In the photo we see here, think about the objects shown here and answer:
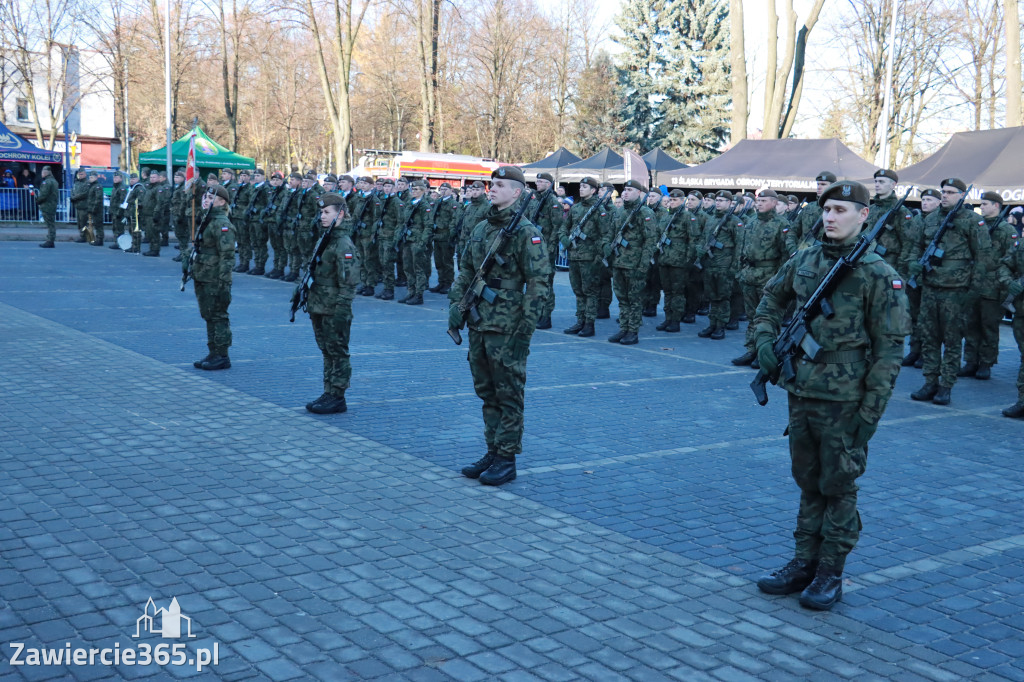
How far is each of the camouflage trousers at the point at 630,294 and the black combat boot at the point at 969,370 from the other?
4.15 m

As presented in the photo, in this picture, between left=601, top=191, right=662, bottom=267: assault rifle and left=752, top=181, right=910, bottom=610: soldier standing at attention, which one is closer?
left=752, top=181, right=910, bottom=610: soldier standing at attention

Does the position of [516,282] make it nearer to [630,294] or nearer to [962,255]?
[962,255]

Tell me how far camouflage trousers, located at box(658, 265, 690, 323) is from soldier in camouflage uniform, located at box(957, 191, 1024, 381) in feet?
14.5

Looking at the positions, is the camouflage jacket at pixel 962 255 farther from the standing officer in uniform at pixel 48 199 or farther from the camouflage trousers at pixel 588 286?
the standing officer in uniform at pixel 48 199

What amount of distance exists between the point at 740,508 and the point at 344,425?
3.46 m

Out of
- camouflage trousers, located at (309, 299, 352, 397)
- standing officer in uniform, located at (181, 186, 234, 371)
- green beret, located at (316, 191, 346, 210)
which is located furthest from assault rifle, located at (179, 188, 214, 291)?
camouflage trousers, located at (309, 299, 352, 397)

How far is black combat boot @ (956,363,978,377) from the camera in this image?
39.1 feet

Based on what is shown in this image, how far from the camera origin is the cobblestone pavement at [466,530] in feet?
14.1

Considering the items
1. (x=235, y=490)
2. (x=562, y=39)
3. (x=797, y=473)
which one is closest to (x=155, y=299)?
(x=235, y=490)

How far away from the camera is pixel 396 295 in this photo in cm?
1900

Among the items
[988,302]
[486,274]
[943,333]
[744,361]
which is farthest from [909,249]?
[486,274]

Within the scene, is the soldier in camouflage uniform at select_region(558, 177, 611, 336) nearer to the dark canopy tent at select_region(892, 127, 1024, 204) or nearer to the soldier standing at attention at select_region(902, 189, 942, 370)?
the soldier standing at attention at select_region(902, 189, 942, 370)

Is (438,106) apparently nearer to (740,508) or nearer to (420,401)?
(420,401)

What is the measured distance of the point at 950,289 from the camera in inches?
418
